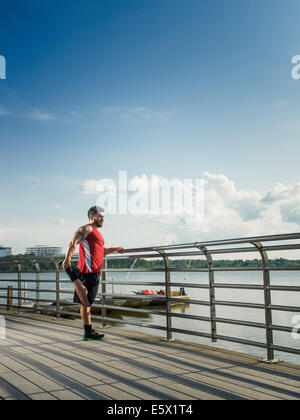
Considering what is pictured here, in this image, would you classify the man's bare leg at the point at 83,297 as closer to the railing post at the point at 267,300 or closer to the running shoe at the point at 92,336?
the running shoe at the point at 92,336

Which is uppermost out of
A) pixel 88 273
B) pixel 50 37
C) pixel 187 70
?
pixel 187 70

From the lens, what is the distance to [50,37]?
1870 centimetres

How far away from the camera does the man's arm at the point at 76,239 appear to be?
5379mm

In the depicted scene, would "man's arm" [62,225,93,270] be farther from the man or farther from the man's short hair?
the man's short hair

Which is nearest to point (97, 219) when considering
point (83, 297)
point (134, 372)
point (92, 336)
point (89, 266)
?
point (89, 266)

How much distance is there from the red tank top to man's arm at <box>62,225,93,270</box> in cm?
8

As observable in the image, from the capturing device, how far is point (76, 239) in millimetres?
5426

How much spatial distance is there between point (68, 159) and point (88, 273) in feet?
65.0

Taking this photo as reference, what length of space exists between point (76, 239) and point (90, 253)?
0.30 m

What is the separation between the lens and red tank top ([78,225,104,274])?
5582 mm

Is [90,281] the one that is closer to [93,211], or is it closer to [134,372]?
[93,211]

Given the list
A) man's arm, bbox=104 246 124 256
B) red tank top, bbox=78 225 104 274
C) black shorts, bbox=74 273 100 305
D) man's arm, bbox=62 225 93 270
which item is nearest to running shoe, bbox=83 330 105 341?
black shorts, bbox=74 273 100 305
